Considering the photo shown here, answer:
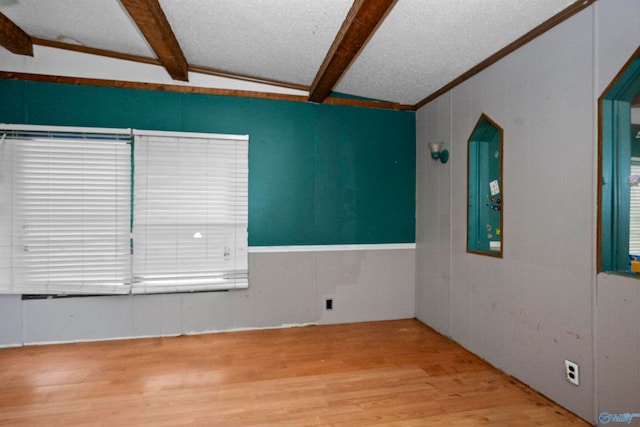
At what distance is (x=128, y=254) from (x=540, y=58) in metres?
3.89

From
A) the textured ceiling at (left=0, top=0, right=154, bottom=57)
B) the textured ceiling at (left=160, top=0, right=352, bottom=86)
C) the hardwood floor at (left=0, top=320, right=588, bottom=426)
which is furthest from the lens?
the textured ceiling at (left=0, top=0, right=154, bottom=57)

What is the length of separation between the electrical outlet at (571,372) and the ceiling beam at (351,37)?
2526 millimetres

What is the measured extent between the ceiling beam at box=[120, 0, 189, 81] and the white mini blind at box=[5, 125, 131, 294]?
0.84 metres

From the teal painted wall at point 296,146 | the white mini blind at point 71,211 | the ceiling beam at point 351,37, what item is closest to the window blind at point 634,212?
the ceiling beam at point 351,37

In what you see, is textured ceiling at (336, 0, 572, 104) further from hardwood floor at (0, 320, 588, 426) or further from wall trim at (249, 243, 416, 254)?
hardwood floor at (0, 320, 588, 426)

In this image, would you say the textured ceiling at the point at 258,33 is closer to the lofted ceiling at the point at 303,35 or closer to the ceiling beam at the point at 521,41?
the lofted ceiling at the point at 303,35

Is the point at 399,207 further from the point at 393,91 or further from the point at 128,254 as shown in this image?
the point at 128,254

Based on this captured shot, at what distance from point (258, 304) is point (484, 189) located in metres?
2.58

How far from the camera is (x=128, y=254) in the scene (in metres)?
3.13

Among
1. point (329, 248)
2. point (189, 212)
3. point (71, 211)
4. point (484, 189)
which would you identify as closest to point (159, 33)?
point (189, 212)

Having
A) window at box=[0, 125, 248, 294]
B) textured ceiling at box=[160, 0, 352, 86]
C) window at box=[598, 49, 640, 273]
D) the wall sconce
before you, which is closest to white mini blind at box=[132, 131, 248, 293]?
window at box=[0, 125, 248, 294]

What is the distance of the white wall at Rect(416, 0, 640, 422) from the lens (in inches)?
69.8

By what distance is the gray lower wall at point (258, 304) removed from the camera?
3.05 meters

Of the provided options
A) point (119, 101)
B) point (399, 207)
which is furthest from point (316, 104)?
point (119, 101)
